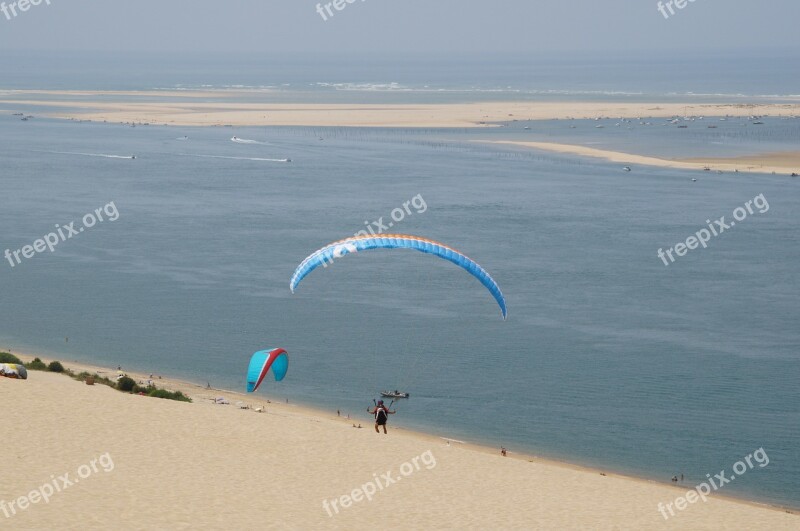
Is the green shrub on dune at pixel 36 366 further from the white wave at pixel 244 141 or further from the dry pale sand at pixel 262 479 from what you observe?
the white wave at pixel 244 141

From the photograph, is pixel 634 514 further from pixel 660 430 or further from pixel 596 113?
pixel 596 113

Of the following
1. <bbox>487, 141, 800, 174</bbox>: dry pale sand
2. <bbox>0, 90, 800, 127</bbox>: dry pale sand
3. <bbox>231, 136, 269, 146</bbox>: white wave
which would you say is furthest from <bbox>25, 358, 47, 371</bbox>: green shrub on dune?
<bbox>0, 90, 800, 127</bbox>: dry pale sand

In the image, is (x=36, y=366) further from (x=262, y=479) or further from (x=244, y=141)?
(x=244, y=141)

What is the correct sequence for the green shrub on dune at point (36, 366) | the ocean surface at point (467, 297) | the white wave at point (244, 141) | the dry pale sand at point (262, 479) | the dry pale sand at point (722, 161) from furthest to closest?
the white wave at point (244, 141) → the dry pale sand at point (722, 161) → the ocean surface at point (467, 297) → the green shrub on dune at point (36, 366) → the dry pale sand at point (262, 479)

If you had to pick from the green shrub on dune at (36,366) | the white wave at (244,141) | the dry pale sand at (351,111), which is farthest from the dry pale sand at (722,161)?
the green shrub on dune at (36,366)

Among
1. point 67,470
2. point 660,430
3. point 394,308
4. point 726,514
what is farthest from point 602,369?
point 67,470

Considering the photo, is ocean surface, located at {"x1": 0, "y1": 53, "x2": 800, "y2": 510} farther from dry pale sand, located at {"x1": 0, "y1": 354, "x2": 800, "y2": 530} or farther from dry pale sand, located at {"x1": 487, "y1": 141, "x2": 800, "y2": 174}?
dry pale sand, located at {"x1": 0, "y1": 354, "x2": 800, "y2": 530}

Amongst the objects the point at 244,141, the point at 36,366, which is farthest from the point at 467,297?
the point at 244,141
